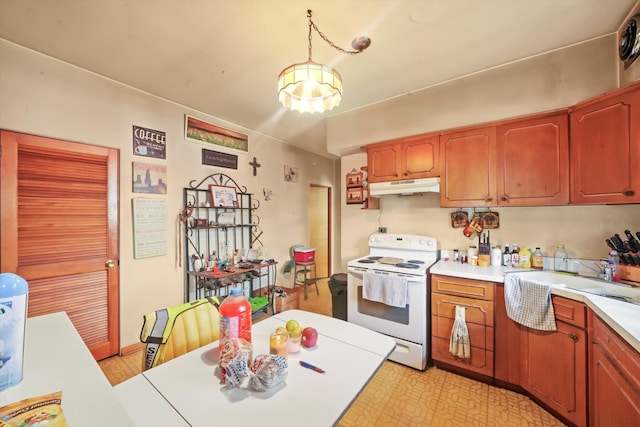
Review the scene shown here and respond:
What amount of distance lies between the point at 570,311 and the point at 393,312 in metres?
1.20

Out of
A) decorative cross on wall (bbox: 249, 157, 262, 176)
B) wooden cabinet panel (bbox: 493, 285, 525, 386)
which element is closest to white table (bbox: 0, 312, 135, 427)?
wooden cabinet panel (bbox: 493, 285, 525, 386)

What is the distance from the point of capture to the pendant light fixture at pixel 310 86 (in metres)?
1.43

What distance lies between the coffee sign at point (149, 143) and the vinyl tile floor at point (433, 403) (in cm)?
204

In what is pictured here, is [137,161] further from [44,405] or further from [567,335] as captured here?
[567,335]

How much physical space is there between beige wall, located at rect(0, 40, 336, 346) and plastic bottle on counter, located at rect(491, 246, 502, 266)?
3.05 metres

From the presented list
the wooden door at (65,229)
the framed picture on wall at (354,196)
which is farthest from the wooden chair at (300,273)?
the wooden door at (65,229)

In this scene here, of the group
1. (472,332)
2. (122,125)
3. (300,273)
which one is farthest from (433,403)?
(122,125)

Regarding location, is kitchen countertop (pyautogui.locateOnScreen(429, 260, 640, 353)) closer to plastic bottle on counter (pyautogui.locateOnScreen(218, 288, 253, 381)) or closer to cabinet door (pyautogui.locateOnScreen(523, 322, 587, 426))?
cabinet door (pyautogui.locateOnScreen(523, 322, 587, 426))

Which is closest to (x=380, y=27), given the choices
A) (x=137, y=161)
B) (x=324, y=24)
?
(x=324, y=24)

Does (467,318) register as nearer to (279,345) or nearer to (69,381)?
(279,345)

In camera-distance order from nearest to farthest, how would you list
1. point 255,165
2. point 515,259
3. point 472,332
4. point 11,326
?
point 11,326 < point 472,332 < point 515,259 < point 255,165

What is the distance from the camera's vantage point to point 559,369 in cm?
167

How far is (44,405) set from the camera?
614mm

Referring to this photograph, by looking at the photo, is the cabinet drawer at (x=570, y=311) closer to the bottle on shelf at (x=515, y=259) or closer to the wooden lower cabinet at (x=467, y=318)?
the wooden lower cabinet at (x=467, y=318)
